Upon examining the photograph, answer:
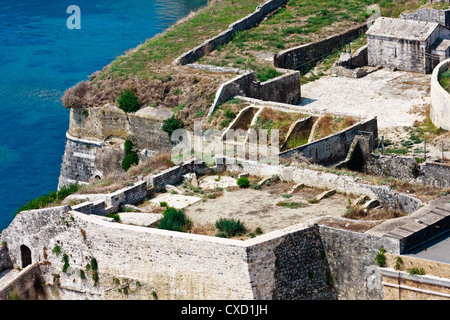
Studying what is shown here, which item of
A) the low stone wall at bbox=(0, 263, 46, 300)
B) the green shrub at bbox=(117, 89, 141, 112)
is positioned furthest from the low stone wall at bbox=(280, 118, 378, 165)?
the green shrub at bbox=(117, 89, 141, 112)

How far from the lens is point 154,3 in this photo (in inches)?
3438

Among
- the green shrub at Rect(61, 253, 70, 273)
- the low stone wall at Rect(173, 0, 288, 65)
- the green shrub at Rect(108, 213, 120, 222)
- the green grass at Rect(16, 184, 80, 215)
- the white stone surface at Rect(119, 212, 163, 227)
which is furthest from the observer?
the low stone wall at Rect(173, 0, 288, 65)

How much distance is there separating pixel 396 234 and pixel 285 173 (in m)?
6.65

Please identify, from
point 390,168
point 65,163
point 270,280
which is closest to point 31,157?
point 65,163

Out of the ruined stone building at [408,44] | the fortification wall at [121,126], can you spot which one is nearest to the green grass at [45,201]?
the fortification wall at [121,126]

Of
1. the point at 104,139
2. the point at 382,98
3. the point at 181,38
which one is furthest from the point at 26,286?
the point at 181,38

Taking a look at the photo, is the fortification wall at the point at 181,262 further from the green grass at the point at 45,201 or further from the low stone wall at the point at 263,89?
the low stone wall at the point at 263,89

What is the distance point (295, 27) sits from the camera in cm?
5338

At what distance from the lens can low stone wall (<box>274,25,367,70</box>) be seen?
163 ft

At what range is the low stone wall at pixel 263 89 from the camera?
42.9m

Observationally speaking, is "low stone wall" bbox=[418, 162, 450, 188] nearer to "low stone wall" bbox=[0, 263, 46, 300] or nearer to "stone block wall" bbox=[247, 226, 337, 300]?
"stone block wall" bbox=[247, 226, 337, 300]

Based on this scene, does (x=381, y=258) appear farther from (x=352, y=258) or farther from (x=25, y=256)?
(x=25, y=256)

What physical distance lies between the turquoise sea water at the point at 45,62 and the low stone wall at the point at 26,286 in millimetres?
18084

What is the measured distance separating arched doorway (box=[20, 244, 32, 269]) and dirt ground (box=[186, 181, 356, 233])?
5.43 metres
